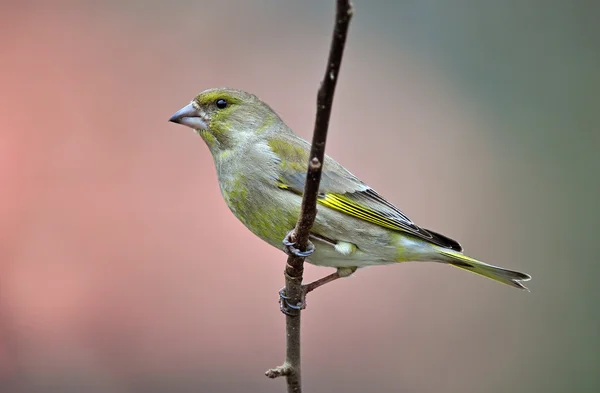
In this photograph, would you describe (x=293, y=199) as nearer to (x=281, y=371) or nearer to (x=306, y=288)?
(x=306, y=288)

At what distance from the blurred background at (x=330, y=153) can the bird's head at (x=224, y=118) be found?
1.33 meters

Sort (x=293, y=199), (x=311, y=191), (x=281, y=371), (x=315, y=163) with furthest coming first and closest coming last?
(x=293, y=199), (x=281, y=371), (x=311, y=191), (x=315, y=163)

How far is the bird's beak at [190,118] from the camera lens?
10.8ft

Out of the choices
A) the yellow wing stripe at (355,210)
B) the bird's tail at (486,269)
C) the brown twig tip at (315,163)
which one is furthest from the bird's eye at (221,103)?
the brown twig tip at (315,163)

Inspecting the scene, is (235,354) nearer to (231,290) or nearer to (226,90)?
(231,290)

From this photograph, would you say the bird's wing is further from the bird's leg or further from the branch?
the branch

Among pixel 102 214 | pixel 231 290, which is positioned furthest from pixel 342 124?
pixel 102 214

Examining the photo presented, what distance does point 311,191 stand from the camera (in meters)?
2.06

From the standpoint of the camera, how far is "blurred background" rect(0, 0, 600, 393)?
4270mm

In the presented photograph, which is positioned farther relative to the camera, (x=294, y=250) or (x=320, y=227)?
(x=320, y=227)

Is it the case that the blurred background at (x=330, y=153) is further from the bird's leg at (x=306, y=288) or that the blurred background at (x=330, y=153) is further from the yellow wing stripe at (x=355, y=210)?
the yellow wing stripe at (x=355, y=210)

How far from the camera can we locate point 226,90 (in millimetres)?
3420

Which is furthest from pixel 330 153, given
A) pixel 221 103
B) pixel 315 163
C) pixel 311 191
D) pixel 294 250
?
pixel 315 163

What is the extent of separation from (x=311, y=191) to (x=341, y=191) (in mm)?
1154
